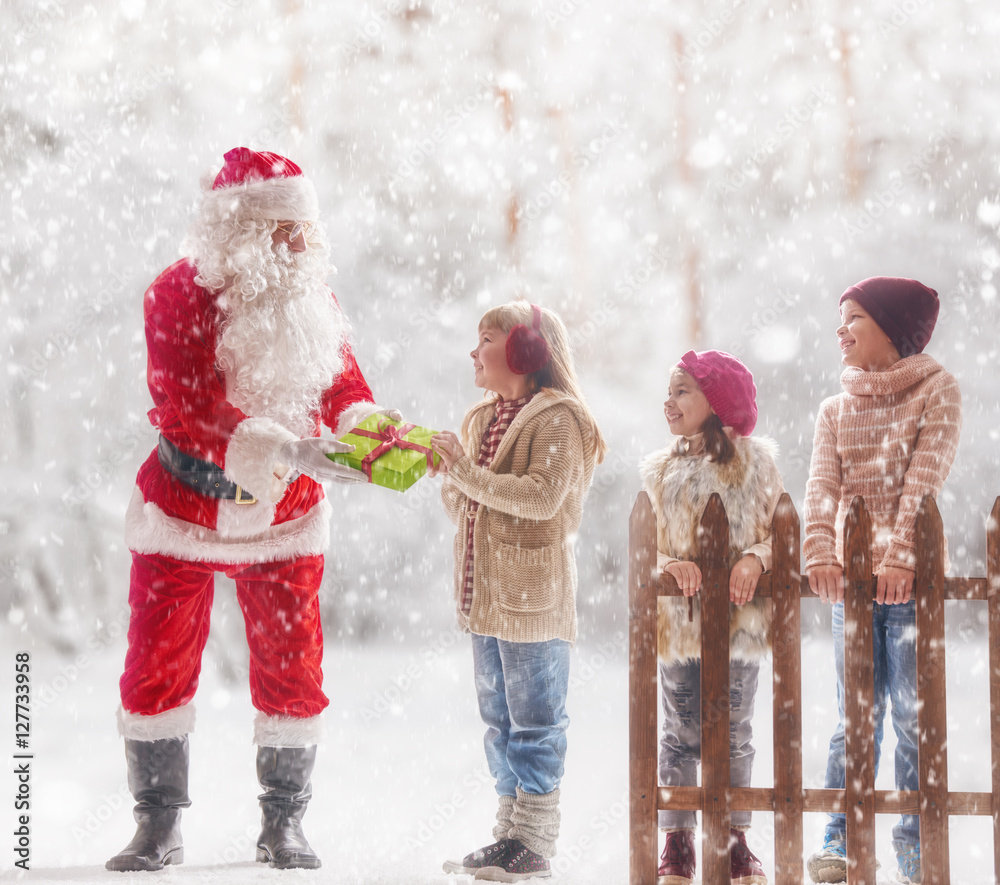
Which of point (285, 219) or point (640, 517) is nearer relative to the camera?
point (640, 517)

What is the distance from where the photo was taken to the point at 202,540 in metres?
2.01

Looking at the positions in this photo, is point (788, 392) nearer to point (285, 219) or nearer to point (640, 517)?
point (640, 517)

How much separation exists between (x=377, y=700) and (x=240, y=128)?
8.25 ft

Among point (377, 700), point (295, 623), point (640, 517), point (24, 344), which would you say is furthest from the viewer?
point (24, 344)

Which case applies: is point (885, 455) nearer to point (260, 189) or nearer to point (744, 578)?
point (744, 578)

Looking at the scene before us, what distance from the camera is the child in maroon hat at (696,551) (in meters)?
1.93

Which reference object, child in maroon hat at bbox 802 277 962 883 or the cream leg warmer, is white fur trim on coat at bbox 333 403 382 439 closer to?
the cream leg warmer

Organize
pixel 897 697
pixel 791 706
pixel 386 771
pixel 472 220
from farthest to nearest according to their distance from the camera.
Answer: pixel 472 220
pixel 386 771
pixel 897 697
pixel 791 706

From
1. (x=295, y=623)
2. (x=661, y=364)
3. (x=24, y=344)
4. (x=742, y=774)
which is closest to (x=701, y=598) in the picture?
(x=742, y=774)

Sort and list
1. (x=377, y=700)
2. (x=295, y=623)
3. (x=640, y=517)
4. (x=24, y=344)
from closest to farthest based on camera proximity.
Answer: (x=640, y=517) → (x=295, y=623) → (x=377, y=700) → (x=24, y=344)

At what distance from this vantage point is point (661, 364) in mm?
4012

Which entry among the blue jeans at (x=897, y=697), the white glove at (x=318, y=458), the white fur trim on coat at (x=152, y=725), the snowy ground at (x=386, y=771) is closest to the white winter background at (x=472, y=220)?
the snowy ground at (x=386, y=771)

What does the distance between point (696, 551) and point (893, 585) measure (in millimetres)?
405

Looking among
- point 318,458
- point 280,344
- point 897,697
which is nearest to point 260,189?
point 280,344
